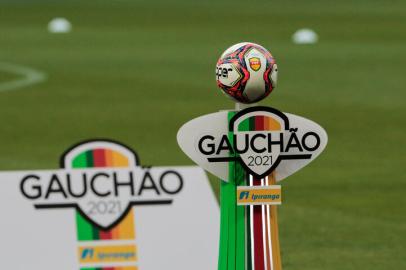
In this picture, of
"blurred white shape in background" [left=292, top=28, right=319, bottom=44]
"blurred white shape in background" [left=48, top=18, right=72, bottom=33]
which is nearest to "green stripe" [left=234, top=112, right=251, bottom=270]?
"blurred white shape in background" [left=292, top=28, right=319, bottom=44]

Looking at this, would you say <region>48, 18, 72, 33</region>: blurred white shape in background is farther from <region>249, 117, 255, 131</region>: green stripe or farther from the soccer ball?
<region>249, 117, 255, 131</region>: green stripe

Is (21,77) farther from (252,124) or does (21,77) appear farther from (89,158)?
Result: (252,124)

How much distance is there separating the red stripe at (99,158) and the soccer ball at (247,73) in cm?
98

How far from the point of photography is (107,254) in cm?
816

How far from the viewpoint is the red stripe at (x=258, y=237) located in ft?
23.9

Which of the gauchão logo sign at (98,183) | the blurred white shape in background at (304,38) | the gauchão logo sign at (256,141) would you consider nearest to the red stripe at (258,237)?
the gauchão logo sign at (256,141)

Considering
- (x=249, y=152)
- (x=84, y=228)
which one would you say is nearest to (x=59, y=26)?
(x=84, y=228)

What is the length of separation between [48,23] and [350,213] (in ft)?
109

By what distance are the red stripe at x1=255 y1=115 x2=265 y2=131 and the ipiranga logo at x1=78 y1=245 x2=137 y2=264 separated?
1415 millimetres

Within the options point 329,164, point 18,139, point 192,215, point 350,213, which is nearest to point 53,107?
point 18,139

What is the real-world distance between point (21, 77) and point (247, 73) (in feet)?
71.9

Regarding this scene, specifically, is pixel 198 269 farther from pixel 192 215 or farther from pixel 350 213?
pixel 350 213

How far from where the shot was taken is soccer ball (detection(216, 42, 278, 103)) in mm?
7250

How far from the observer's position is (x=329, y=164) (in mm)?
17375
